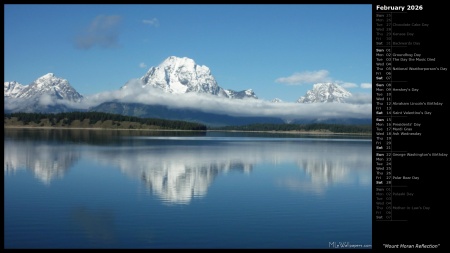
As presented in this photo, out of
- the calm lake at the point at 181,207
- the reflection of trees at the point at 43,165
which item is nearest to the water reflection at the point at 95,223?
the calm lake at the point at 181,207

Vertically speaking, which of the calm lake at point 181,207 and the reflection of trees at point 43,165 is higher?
the reflection of trees at point 43,165

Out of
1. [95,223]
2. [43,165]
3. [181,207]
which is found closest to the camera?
[95,223]

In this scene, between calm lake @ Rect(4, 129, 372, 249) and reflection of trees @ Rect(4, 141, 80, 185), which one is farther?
reflection of trees @ Rect(4, 141, 80, 185)

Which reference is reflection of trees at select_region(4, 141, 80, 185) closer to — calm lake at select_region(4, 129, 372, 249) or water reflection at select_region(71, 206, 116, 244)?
calm lake at select_region(4, 129, 372, 249)

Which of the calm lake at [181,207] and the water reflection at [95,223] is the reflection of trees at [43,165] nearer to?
the calm lake at [181,207]

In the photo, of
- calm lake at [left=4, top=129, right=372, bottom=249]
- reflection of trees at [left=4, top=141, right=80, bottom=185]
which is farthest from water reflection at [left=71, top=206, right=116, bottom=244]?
reflection of trees at [left=4, top=141, right=80, bottom=185]

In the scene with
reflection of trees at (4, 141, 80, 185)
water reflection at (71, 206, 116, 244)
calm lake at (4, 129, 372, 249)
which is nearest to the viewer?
calm lake at (4, 129, 372, 249)

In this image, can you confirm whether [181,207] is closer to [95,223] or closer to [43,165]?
[95,223]

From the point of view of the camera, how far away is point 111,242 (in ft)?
89.9

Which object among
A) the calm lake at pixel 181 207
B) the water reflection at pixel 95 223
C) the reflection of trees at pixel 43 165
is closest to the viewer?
the calm lake at pixel 181 207

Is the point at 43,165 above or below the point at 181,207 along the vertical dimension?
above

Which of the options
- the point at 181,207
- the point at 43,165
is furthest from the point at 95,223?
the point at 43,165
